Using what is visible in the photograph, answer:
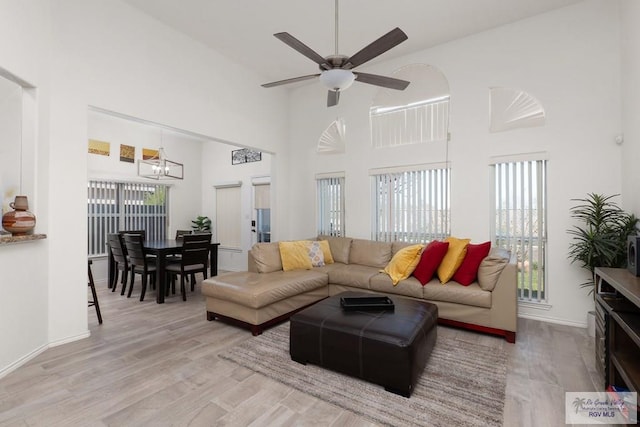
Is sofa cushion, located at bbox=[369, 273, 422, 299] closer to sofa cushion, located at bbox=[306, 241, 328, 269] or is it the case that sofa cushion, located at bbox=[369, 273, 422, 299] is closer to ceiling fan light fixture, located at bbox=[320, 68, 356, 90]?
sofa cushion, located at bbox=[306, 241, 328, 269]

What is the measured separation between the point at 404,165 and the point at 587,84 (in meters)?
2.19

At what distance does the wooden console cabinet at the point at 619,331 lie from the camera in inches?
66.0

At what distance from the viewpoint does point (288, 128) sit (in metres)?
5.84

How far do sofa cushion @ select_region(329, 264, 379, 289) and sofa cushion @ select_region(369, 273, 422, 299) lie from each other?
97 millimetres

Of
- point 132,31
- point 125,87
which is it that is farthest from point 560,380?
point 132,31

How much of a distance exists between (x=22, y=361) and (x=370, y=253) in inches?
149

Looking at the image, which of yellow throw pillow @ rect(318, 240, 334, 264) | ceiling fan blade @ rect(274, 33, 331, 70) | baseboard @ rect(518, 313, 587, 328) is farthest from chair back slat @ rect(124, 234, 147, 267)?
baseboard @ rect(518, 313, 587, 328)

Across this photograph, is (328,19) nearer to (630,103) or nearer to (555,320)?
(630,103)

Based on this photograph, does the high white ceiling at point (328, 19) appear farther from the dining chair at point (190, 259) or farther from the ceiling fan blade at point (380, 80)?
the dining chair at point (190, 259)

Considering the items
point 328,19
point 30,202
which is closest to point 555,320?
point 328,19

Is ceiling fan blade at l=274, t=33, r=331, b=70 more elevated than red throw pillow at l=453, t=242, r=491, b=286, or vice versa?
ceiling fan blade at l=274, t=33, r=331, b=70

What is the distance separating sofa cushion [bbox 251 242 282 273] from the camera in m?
3.91

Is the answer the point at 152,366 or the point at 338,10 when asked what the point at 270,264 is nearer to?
the point at 152,366

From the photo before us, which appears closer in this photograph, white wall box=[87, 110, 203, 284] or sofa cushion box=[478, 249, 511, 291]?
sofa cushion box=[478, 249, 511, 291]
